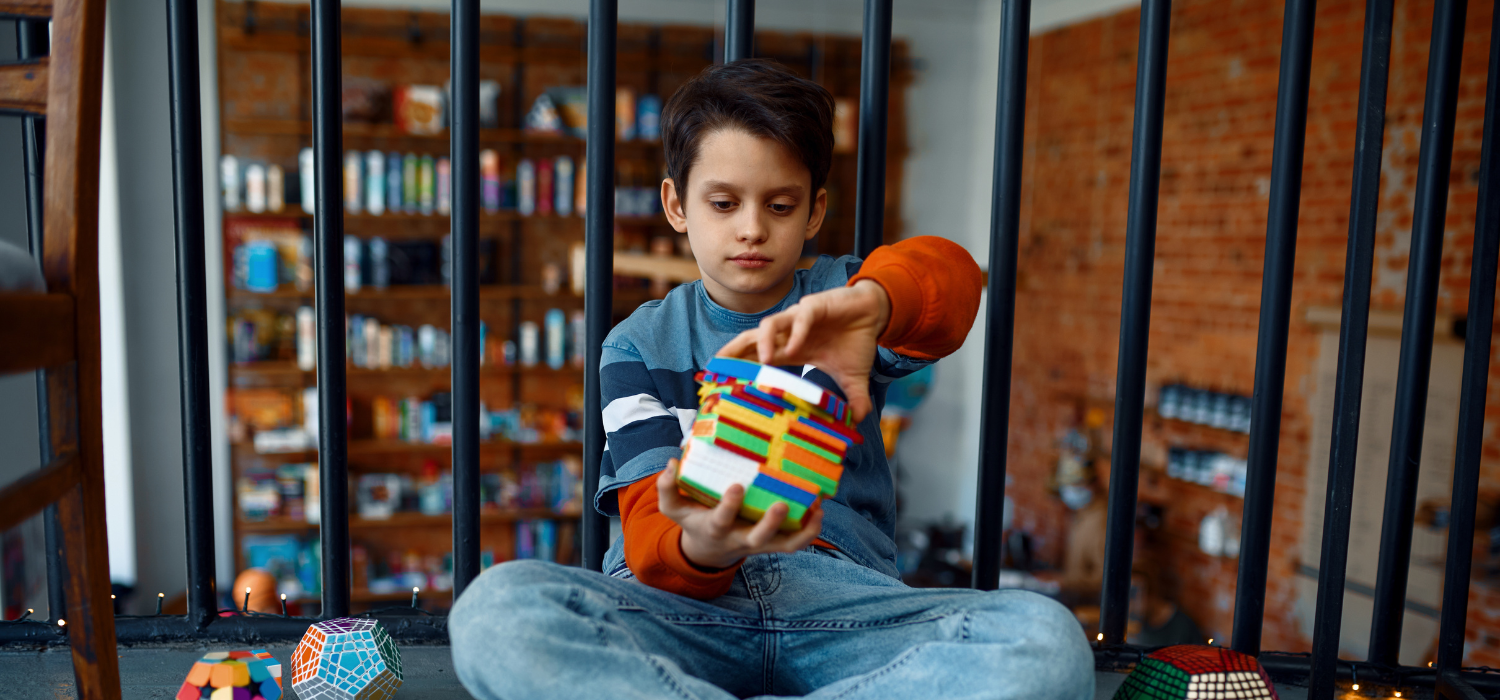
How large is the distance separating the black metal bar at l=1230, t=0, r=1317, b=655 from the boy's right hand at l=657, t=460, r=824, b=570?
671 millimetres

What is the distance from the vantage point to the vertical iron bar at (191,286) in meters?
1.06

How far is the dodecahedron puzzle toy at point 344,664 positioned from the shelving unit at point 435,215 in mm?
3057

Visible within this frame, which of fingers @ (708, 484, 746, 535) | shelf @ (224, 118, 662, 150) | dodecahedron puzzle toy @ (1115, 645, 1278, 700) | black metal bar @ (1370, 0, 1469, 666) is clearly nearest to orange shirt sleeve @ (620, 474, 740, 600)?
fingers @ (708, 484, 746, 535)

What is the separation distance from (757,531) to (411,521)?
4.00 metres

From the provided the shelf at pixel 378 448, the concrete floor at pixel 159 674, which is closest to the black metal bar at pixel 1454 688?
the concrete floor at pixel 159 674

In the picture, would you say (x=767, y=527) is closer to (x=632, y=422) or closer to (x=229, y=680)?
(x=632, y=422)

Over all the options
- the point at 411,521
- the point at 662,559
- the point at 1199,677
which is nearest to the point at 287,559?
the point at 411,521

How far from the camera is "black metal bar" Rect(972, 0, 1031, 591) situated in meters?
1.11

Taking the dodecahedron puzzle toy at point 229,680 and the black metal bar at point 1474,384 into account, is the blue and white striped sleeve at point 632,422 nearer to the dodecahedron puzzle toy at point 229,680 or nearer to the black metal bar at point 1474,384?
the dodecahedron puzzle toy at point 229,680

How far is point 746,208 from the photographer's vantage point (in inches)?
38.7

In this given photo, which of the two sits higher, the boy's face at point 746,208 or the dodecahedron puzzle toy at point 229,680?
the boy's face at point 746,208

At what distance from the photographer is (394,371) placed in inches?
168

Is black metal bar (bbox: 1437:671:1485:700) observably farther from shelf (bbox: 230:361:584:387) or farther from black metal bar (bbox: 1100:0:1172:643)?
shelf (bbox: 230:361:584:387)

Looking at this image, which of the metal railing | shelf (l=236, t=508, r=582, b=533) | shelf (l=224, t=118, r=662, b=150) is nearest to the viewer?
the metal railing
